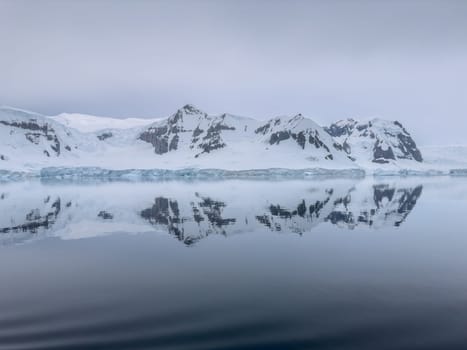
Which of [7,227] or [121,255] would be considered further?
[7,227]

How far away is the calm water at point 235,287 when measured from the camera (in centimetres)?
951

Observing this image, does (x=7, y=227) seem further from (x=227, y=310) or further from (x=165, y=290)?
(x=227, y=310)

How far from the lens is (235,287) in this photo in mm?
13508

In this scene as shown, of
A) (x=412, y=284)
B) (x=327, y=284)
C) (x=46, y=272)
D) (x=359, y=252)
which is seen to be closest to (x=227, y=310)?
(x=327, y=284)

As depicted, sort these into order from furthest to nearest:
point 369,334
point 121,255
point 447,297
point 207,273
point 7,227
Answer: point 7,227 < point 121,255 < point 207,273 < point 447,297 < point 369,334

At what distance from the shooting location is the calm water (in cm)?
951

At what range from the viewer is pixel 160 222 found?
30938 mm

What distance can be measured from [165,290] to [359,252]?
10488 mm

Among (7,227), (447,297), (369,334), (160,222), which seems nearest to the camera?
(369,334)

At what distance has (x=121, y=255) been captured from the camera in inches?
Answer: 752

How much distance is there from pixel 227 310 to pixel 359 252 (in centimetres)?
1039

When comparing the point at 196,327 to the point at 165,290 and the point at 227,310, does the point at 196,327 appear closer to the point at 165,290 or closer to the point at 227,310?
the point at 227,310

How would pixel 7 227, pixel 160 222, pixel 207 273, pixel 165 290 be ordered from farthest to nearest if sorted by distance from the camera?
pixel 160 222 < pixel 7 227 < pixel 207 273 < pixel 165 290

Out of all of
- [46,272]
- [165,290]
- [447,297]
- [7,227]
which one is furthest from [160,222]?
[447,297]
